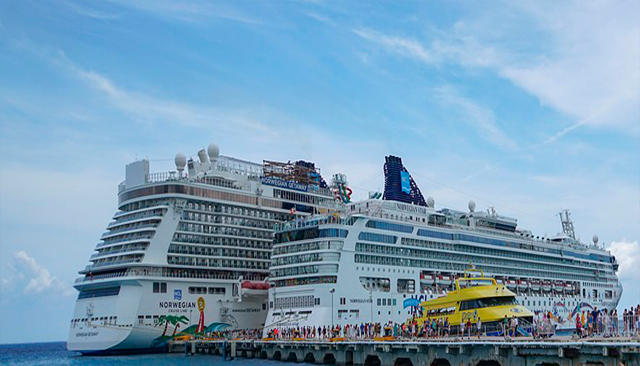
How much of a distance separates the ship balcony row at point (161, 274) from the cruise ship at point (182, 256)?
12cm

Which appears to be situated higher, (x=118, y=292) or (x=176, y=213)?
(x=176, y=213)

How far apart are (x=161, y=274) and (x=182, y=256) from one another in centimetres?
388

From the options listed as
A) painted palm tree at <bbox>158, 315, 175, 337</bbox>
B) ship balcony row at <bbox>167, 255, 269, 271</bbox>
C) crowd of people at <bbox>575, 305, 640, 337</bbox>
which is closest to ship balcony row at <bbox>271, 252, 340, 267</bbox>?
ship balcony row at <bbox>167, 255, 269, 271</bbox>

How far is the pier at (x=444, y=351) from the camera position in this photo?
37.2m

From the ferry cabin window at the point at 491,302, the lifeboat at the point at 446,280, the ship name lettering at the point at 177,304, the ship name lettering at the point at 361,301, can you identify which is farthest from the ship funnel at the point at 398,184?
the ferry cabin window at the point at 491,302

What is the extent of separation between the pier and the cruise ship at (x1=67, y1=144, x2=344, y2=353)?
20.0ft

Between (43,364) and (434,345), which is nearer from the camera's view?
(434,345)

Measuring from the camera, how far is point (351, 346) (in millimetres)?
54594

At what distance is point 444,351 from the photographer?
46156mm

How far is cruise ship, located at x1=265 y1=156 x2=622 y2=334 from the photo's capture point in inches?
2763

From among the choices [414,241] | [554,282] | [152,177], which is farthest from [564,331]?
[152,177]

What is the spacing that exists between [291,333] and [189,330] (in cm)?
1368

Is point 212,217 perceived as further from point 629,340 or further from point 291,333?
point 629,340

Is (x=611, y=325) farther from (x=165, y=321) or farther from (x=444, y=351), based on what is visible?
(x=165, y=321)
